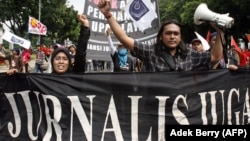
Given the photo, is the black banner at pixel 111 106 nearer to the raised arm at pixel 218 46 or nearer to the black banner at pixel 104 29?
the raised arm at pixel 218 46

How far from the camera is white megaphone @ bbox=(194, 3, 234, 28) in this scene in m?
4.36

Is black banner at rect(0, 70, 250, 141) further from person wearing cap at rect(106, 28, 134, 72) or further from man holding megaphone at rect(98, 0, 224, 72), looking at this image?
person wearing cap at rect(106, 28, 134, 72)

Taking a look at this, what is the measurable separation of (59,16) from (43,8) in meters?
2.77

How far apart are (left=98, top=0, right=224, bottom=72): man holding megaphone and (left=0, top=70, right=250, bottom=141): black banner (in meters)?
0.09

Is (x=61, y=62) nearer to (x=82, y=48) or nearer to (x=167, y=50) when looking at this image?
(x=82, y=48)

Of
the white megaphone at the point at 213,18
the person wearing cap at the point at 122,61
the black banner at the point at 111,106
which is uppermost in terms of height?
the white megaphone at the point at 213,18

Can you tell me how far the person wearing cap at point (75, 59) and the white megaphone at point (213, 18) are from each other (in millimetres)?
1199

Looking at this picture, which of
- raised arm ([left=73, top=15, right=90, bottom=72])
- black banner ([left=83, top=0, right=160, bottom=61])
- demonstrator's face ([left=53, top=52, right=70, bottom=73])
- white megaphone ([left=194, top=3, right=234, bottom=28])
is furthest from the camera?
black banner ([left=83, top=0, right=160, bottom=61])

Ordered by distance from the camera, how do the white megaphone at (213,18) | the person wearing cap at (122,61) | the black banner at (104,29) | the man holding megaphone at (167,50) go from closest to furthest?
the white megaphone at (213,18), the man holding megaphone at (167,50), the black banner at (104,29), the person wearing cap at (122,61)

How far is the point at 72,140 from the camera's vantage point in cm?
460

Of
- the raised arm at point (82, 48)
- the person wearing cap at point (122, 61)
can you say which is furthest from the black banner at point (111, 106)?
the person wearing cap at point (122, 61)

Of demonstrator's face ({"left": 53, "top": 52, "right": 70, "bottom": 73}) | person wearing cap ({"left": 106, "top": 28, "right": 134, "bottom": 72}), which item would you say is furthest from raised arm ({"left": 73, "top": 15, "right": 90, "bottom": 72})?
person wearing cap ({"left": 106, "top": 28, "right": 134, "bottom": 72})

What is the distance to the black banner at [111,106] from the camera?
4594 mm

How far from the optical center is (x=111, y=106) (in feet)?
15.2
